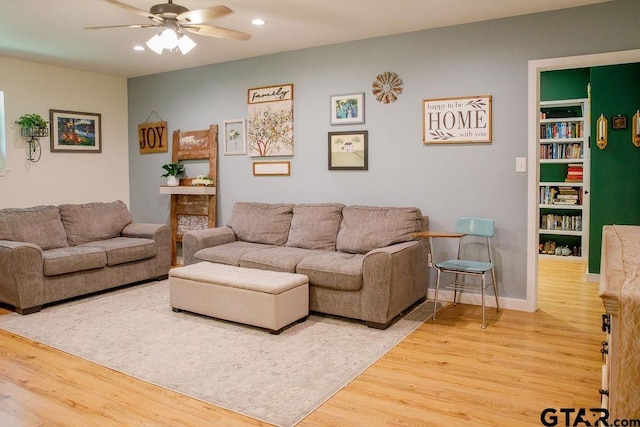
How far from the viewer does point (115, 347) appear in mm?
3350

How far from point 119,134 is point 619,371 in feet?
21.7

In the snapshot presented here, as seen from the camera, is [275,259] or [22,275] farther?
[275,259]

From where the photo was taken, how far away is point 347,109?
194 inches

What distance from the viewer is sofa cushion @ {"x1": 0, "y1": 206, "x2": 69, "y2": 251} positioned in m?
4.55

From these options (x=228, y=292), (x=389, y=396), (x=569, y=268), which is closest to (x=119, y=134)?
(x=228, y=292)

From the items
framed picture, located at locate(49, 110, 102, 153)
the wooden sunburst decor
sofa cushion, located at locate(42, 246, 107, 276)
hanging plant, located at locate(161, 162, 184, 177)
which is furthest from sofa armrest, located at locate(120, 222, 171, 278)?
the wooden sunburst decor

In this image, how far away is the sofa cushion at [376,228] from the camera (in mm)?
4262

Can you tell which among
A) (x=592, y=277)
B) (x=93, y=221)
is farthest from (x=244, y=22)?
(x=592, y=277)

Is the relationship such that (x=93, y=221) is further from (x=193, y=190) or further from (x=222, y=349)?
(x=222, y=349)

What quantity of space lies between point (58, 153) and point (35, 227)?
1679 millimetres

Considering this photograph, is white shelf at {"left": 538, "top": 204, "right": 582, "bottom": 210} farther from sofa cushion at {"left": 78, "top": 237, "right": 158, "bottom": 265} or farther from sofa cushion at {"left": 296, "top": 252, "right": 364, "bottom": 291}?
sofa cushion at {"left": 78, "top": 237, "right": 158, "bottom": 265}

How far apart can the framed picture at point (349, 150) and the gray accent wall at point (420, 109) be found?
0.06m

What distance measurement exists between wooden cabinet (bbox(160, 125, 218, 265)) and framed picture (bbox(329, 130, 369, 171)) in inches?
63.7

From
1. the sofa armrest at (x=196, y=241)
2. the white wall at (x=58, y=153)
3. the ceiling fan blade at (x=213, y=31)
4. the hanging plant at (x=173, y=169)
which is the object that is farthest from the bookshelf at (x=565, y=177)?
the white wall at (x=58, y=153)
